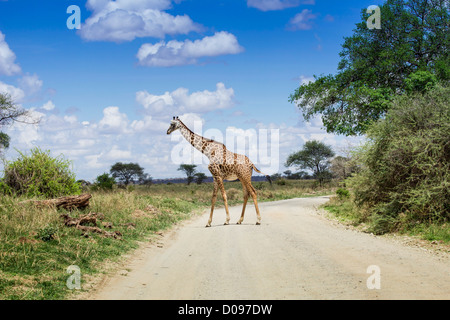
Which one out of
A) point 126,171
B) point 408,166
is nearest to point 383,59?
point 408,166

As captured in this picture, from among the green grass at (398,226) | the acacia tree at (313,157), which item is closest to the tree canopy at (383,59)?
the green grass at (398,226)

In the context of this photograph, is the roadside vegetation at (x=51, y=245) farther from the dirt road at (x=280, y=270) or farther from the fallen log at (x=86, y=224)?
the dirt road at (x=280, y=270)

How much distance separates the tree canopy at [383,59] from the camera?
29906mm

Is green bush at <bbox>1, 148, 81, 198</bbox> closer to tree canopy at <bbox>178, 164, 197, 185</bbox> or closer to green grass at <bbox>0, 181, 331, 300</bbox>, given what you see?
green grass at <bbox>0, 181, 331, 300</bbox>

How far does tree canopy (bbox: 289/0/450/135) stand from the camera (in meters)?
29.9

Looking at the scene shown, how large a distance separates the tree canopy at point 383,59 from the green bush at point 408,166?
45.0ft

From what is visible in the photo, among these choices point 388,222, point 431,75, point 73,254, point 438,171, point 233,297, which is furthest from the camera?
point 431,75

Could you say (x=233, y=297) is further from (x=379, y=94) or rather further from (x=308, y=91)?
(x=308, y=91)

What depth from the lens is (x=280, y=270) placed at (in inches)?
328

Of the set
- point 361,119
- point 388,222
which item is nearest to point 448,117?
point 388,222

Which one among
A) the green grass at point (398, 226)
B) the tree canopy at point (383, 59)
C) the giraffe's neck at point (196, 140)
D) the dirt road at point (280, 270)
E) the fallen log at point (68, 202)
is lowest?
the dirt road at point (280, 270)

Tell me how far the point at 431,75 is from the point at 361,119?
5.86m

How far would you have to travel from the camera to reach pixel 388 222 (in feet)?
46.1

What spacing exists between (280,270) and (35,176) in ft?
39.8
